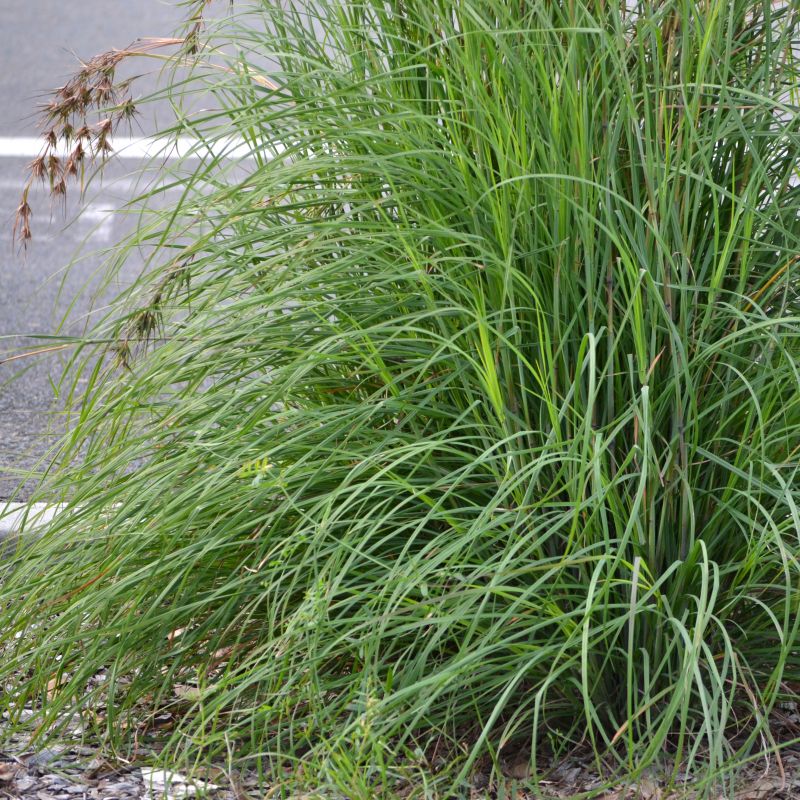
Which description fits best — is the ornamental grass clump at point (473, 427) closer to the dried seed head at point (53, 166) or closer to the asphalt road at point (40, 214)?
the dried seed head at point (53, 166)

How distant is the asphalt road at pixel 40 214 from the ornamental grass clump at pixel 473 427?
74cm

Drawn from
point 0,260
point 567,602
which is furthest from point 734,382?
point 0,260

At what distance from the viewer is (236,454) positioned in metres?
1.97

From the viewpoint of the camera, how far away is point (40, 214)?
23.8 feet

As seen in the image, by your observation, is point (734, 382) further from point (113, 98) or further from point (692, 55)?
point (113, 98)

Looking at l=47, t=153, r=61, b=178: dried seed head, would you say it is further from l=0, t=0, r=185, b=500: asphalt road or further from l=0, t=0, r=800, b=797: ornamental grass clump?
l=0, t=0, r=800, b=797: ornamental grass clump

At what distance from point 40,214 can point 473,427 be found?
19.1ft

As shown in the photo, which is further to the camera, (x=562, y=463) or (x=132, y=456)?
(x=132, y=456)

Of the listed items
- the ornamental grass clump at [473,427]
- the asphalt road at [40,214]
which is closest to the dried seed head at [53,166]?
the asphalt road at [40,214]

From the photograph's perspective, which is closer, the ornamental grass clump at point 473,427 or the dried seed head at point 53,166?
the ornamental grass clump at point 473,427

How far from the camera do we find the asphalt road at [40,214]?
4.17m

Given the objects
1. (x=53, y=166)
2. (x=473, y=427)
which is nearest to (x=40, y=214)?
(x=53, y=166)

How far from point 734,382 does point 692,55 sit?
0.57 m

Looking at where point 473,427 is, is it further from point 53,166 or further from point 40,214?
point 40,214
